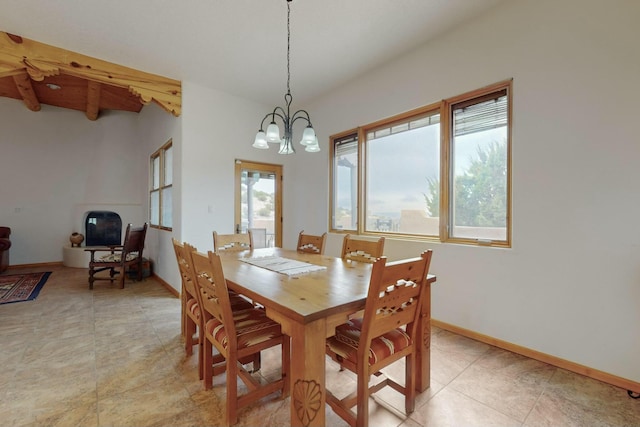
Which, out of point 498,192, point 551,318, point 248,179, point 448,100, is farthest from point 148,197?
point 551,318

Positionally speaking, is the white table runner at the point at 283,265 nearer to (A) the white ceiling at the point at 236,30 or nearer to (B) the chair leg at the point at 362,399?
(B) the chair leg at the point at 362,399

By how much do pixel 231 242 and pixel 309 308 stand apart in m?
2.02

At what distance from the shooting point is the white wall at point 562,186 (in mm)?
1854

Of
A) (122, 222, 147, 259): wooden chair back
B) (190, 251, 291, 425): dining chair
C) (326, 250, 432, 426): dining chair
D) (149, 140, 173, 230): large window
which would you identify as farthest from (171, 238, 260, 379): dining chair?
(122, 222, 147, 259): wooden chair back

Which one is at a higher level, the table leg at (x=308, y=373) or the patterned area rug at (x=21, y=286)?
the table leg at (x=308, y=373)

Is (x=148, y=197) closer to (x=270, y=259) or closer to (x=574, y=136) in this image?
(x=270, y=259)

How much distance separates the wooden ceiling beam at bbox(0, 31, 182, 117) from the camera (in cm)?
279

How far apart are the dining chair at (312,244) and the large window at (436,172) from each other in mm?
940

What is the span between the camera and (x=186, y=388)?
181 centimetres

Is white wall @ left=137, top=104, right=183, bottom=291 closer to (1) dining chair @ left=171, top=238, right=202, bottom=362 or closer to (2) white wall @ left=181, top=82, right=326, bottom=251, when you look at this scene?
(2) white wall @ left=181, top=82, right=326, bottom=251

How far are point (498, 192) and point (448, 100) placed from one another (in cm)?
103

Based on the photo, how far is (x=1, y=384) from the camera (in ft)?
6.04

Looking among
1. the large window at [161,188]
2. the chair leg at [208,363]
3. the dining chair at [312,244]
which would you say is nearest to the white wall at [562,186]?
the dining chair at [312,244]

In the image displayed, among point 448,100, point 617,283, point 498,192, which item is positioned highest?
point 448,100
